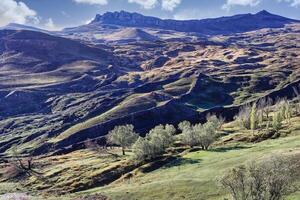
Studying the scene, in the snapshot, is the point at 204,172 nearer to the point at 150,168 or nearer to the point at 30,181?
the point at 150,168

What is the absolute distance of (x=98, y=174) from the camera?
126000mm

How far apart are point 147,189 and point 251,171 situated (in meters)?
36.9

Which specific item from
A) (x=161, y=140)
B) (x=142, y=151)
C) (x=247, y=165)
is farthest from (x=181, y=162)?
(x=247, y=165)

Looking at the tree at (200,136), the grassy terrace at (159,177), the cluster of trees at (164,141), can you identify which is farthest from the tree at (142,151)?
the tree at (200,136)

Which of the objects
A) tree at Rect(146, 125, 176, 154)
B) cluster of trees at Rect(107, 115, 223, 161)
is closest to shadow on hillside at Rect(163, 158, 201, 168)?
cluster of trees at Rect(107, 115, 223, 161)

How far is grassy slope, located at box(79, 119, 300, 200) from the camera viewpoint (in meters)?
84.2

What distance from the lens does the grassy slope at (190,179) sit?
276ft

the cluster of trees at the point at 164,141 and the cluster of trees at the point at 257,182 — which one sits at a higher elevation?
the cluster of trees at the point at 257,182

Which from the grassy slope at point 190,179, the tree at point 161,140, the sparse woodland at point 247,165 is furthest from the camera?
the tree at point 161,140

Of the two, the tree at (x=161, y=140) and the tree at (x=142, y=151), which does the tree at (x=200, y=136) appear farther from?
the tree at (x=142, y=151)

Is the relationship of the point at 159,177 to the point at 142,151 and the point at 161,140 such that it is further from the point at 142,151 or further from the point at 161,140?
the point at 161,140

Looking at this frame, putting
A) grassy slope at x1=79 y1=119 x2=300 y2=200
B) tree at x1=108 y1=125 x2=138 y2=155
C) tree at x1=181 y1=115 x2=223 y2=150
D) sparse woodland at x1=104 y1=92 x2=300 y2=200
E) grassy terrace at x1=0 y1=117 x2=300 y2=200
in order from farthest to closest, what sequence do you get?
tree at x1=108 y1=125 x2=138 y2=155 → tree at x1=181 y1=115 x2=223 y2=150 → grassy terrace at x1=0 y1=117 x2=300 y2=200 → grassy slope at x1=79 y1=119 x2=300 y2=200 → sparse woodland at x1=104 y1=92 x2=300 y2=200

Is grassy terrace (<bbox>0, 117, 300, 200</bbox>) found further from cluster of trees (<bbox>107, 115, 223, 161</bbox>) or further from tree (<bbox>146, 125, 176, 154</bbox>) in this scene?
tree (<bbox>146, 125, 176, 154</bbox>)

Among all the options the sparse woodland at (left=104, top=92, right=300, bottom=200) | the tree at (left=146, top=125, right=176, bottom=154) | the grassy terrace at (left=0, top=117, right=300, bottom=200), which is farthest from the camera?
the tree at (left=146, top=125, right=176, bottom=154)
